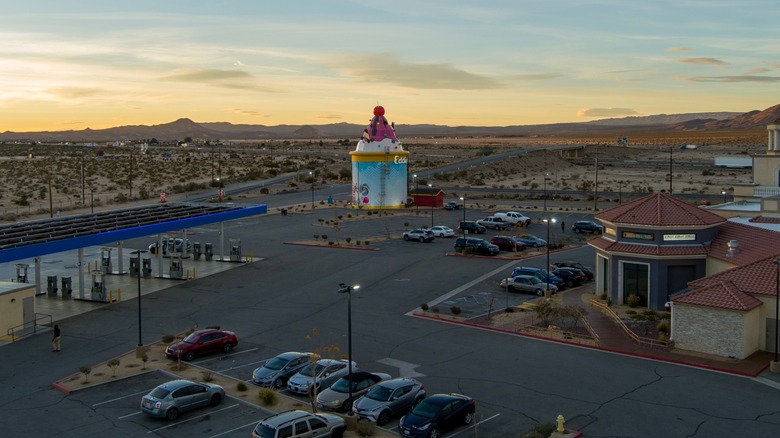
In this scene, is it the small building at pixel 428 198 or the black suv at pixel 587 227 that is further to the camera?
the small building at pixel 428 198

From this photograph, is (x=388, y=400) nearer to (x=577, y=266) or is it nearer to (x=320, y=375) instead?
(x=320, y=375)

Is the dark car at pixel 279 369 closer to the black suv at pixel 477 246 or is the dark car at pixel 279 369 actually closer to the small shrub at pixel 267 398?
the small shrub at pixel 267 398

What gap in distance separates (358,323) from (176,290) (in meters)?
13.2

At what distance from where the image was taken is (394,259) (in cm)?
5141

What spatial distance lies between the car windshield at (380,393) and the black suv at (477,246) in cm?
3010

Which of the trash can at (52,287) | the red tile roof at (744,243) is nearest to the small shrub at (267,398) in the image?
the trash can at (52,287)

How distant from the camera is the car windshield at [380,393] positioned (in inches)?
912

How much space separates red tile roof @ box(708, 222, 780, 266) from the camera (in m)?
34.5

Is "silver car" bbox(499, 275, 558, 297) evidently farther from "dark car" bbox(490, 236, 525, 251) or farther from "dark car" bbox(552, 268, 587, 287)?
"dark car" bbox(490, 236, 525, 251)

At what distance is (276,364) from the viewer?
26688 mm

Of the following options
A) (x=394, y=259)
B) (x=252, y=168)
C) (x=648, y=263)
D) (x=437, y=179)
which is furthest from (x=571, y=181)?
(x=648, y=263)

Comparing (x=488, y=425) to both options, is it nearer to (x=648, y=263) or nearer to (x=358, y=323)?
A: (x=358, y=323)

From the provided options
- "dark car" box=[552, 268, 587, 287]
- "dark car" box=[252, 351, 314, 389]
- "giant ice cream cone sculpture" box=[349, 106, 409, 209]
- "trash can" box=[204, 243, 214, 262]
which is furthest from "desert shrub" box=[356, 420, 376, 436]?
"giant ice cream cone sculpture" box=[349, 106, 409, 209]

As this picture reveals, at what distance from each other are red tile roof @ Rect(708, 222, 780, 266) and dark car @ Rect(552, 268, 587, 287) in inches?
324
